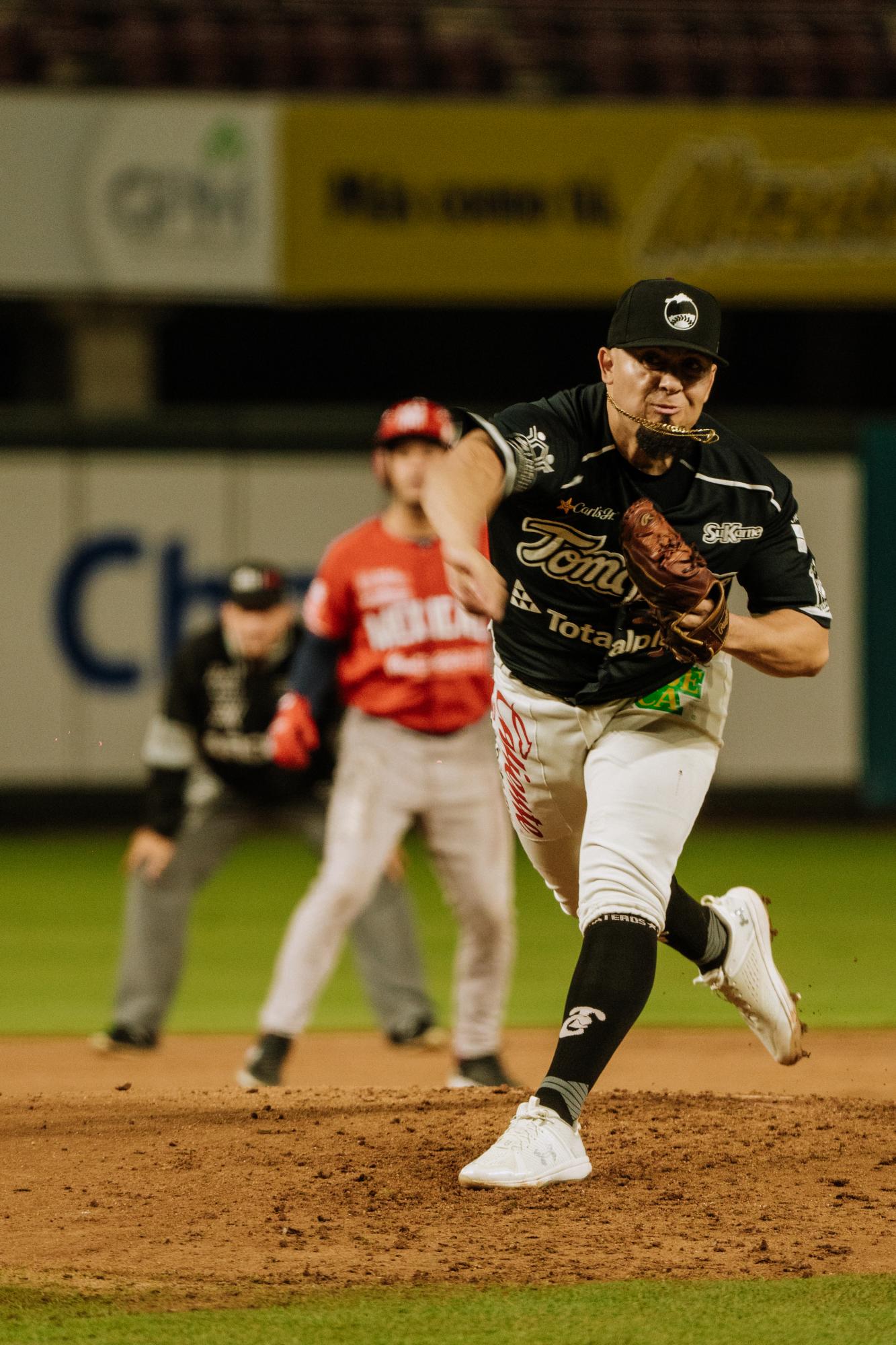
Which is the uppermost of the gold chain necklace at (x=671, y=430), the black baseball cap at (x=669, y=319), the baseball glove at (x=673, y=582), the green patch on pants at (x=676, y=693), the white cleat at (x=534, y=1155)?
the black baseball cap at (x=669, y=319)

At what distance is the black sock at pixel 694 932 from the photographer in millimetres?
4055

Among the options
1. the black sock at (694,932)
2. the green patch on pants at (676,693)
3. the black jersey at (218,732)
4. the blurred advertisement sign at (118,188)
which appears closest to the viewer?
the green patch on pants at (676,693)

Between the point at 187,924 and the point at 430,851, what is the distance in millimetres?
1001

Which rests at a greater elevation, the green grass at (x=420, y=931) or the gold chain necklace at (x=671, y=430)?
the gold chain necklace at (x=671, y=430)

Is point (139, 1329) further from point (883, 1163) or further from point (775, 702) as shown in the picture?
point (775, 702)

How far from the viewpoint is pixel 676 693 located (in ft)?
12.6

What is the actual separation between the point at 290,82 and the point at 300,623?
26.6ft

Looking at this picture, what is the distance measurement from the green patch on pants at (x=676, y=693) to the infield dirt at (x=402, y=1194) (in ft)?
3.07

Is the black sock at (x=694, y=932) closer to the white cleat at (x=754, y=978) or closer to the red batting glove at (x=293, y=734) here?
the white cleat at (x=754, y=978)

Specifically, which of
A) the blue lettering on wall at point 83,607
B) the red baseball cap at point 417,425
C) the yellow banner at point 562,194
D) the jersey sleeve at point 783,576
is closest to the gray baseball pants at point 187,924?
the red baseball cap at point 417,425

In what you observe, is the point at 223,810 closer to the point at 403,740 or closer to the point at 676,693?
the point at 403,740

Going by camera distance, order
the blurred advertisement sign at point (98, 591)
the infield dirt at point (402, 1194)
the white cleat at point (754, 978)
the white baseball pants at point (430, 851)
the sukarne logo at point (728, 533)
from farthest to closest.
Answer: the blurred advertisement sign at point (98, 591) < the white baseball pants at point (430, 851) < the white cleat at point (754, 978) < the sukarne logo at point (728, 533) < the infield dirt at point (402, 1194)

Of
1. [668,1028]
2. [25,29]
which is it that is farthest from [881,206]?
[668,1028]

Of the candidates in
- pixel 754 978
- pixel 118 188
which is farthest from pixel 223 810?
pixel 118 188
